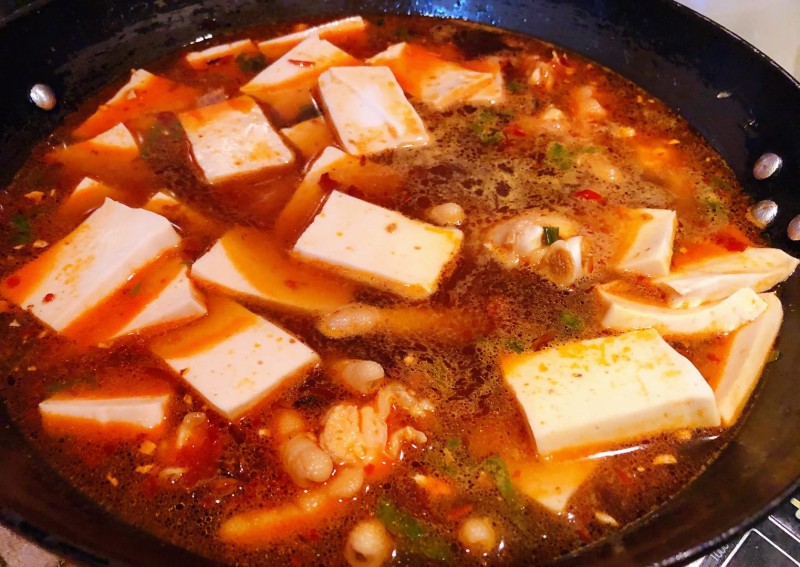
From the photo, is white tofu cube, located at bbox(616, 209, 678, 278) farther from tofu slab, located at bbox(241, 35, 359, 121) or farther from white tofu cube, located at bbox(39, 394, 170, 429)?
white tofu cube, located at bbox(39, 394, 170, 429)

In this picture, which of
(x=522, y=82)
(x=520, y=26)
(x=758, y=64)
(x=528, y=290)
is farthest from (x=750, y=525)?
(x=520, y=26)

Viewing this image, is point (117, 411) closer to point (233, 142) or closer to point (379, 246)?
point (379, 246)

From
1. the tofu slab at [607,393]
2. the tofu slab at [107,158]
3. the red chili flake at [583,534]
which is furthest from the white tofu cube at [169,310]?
the red chili flake at [583,534]

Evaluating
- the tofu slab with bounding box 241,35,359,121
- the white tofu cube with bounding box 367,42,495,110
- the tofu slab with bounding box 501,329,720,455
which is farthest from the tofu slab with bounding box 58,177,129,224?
the tofu slab with bounding box 501,329,720,455

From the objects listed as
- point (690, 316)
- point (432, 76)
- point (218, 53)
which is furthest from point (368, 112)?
point (690, 316)

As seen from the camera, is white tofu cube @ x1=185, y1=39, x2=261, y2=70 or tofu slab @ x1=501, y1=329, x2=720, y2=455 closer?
tofu slab @ x1=501, y1=329, x2=720, y2=455

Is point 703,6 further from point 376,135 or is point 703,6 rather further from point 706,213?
point 376,135
